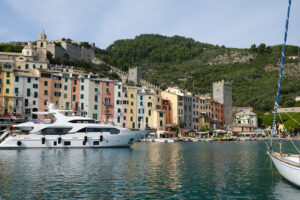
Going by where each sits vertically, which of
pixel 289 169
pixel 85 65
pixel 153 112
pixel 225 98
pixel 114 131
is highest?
pixel 85 65

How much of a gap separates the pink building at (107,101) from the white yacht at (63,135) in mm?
30195

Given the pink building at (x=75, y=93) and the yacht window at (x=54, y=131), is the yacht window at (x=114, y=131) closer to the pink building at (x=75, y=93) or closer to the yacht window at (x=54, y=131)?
the yacht window at (x=54, y=131)

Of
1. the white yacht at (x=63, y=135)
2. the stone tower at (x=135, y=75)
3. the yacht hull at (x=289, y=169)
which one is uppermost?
the stone tower at (x=135, y=75)

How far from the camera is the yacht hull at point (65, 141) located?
44438 mm

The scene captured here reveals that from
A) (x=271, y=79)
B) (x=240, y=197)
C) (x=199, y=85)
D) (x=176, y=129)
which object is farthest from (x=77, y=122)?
(x=271, y=79)

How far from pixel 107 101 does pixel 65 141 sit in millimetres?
32590

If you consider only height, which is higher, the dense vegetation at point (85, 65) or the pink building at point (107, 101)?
the dense vegetation at point (85, 65)

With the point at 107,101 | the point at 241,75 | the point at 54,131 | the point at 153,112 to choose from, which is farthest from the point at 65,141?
the point at 241,75

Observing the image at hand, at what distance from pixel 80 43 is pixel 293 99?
97085 millimetres

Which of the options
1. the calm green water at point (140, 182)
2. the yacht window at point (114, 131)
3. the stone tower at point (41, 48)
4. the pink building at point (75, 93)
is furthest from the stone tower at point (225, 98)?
the calm green water at point (140, 182)

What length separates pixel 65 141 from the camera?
4541cm

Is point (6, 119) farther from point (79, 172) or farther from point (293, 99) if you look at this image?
point (293, 99)

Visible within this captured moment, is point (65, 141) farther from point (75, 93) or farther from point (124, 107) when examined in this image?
point (124, 107)

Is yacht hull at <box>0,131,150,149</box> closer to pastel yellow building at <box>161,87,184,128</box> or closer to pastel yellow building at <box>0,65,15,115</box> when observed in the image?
pastel yellow building at <box>0,65,15,115</box>
